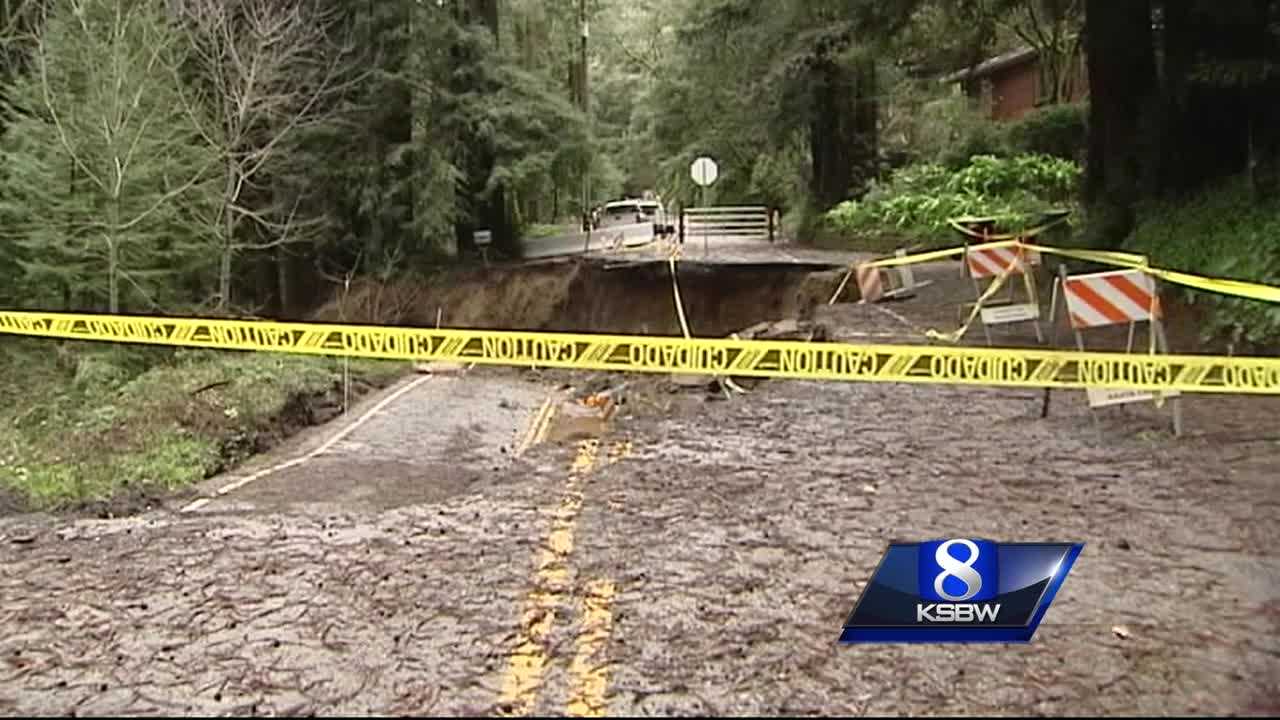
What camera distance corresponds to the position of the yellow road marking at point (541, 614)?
3958 mm

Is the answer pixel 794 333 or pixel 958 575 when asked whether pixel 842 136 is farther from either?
pixel 958 575

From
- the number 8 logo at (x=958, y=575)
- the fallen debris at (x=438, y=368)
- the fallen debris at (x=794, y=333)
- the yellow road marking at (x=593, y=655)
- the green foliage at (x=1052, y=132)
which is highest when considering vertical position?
the green foliage at (x=1052, y=132)

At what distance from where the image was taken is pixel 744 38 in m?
30.9

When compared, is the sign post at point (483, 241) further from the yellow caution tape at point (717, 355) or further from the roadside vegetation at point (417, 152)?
the yellow caution tape at point (717, 355)

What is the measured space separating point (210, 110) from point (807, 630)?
891 inches

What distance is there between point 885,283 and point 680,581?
15.4 meters

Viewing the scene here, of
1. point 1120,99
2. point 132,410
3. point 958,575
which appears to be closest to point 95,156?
point 132,410

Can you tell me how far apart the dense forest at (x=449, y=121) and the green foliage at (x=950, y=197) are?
18cm

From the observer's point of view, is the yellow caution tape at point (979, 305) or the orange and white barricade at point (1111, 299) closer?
the orange and white barricade at point (1111, 299)

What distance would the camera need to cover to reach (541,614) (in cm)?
482

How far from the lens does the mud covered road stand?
156 inches

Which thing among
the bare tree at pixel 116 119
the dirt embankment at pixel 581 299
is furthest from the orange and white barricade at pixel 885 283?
the bare tree at pixel 116 119

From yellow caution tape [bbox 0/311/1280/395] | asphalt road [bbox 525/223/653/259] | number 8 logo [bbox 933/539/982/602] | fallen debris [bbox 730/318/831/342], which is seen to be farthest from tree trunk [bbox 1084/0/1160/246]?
asphalt road [bbox 525/223/653/259]

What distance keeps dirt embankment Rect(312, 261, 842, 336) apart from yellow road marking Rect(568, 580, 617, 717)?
72.7 feet
